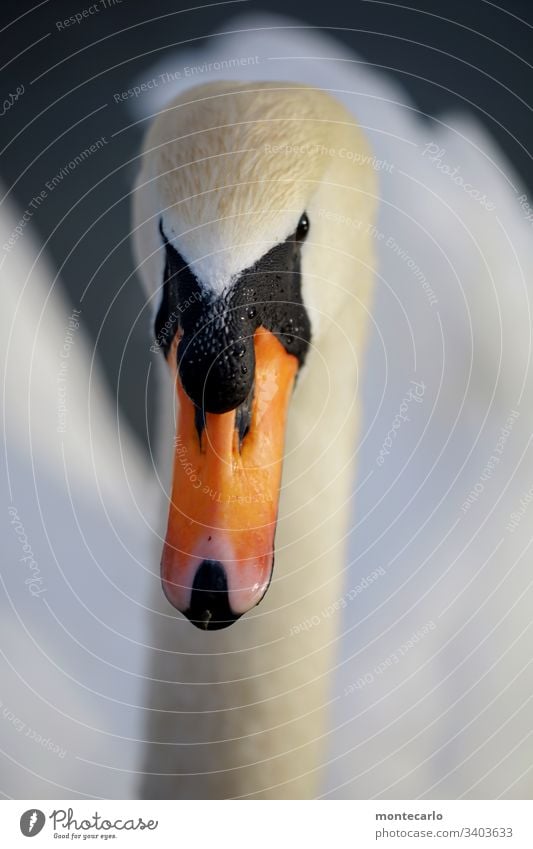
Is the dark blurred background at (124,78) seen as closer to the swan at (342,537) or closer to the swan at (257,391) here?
the swan at (342,537)

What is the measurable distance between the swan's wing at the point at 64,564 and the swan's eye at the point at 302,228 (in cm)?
47

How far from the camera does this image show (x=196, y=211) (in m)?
0.92

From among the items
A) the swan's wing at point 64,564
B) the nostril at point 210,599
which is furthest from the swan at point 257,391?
the swan's wing at point 64,564

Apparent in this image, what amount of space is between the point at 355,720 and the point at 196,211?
2.39ft

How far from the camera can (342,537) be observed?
4.00 feet

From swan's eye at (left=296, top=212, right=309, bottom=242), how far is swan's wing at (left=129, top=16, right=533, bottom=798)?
0.21 m

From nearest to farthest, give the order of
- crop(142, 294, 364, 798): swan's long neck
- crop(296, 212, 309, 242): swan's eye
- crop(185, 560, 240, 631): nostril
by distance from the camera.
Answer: crop(185, 560, 240, 631): nostril
crop(296, 212, 309, 242): swan's eye
crop(142, 294, 364, 798): swan's long neck

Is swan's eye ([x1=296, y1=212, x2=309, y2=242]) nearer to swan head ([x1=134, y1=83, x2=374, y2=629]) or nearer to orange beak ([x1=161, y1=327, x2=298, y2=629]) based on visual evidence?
swan head ([x1=134, y1=83, x2=374, y2=629])

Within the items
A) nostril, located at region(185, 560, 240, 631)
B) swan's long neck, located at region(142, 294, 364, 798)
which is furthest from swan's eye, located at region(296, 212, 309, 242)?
nostril, located at region(185, 560, 240, 631)

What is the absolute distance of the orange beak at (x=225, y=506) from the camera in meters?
0.80

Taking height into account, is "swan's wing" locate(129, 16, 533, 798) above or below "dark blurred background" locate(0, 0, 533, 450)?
below

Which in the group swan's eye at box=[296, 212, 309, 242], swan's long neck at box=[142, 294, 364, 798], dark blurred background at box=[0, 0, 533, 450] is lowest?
swan's long neck at box=[142, 294, 364, 798]

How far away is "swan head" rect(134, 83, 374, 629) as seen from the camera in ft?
2.67
